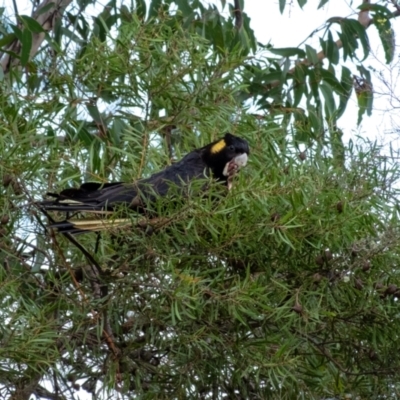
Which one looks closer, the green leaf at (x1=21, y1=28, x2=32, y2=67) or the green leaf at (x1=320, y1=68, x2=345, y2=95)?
the green leaf at (x1=21, y1=28, x2=32, y2=67)

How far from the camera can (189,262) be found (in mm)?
1452

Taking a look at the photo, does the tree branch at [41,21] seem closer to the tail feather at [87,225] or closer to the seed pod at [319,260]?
the tail feather at [87,225]

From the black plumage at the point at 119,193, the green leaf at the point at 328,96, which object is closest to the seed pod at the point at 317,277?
the black plumage at the point at 119,193

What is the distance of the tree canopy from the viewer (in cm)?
142

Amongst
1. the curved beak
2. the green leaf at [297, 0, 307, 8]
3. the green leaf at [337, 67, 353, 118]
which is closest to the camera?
the curved beak

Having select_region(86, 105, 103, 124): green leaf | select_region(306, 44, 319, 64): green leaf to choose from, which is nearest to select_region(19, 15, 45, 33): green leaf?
select_region(86, 105, 103, 124): green leaf

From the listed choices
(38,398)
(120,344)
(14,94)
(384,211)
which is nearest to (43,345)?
(120,344)

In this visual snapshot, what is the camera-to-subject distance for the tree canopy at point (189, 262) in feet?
4.65

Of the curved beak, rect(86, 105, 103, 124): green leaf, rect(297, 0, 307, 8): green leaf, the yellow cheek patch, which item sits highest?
rect(297, 0, 307, 8): green leaf

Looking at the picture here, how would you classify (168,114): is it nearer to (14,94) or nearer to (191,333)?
(14,94)

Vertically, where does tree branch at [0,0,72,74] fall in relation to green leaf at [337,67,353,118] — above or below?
above

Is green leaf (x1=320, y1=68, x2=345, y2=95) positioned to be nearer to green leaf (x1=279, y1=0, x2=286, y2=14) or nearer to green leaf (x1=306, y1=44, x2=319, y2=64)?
green leaf (x1=306, y1=44, x2=319, y2=64)

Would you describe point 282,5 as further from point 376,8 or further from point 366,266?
point 366,266

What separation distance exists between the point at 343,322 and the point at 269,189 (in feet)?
0.84
